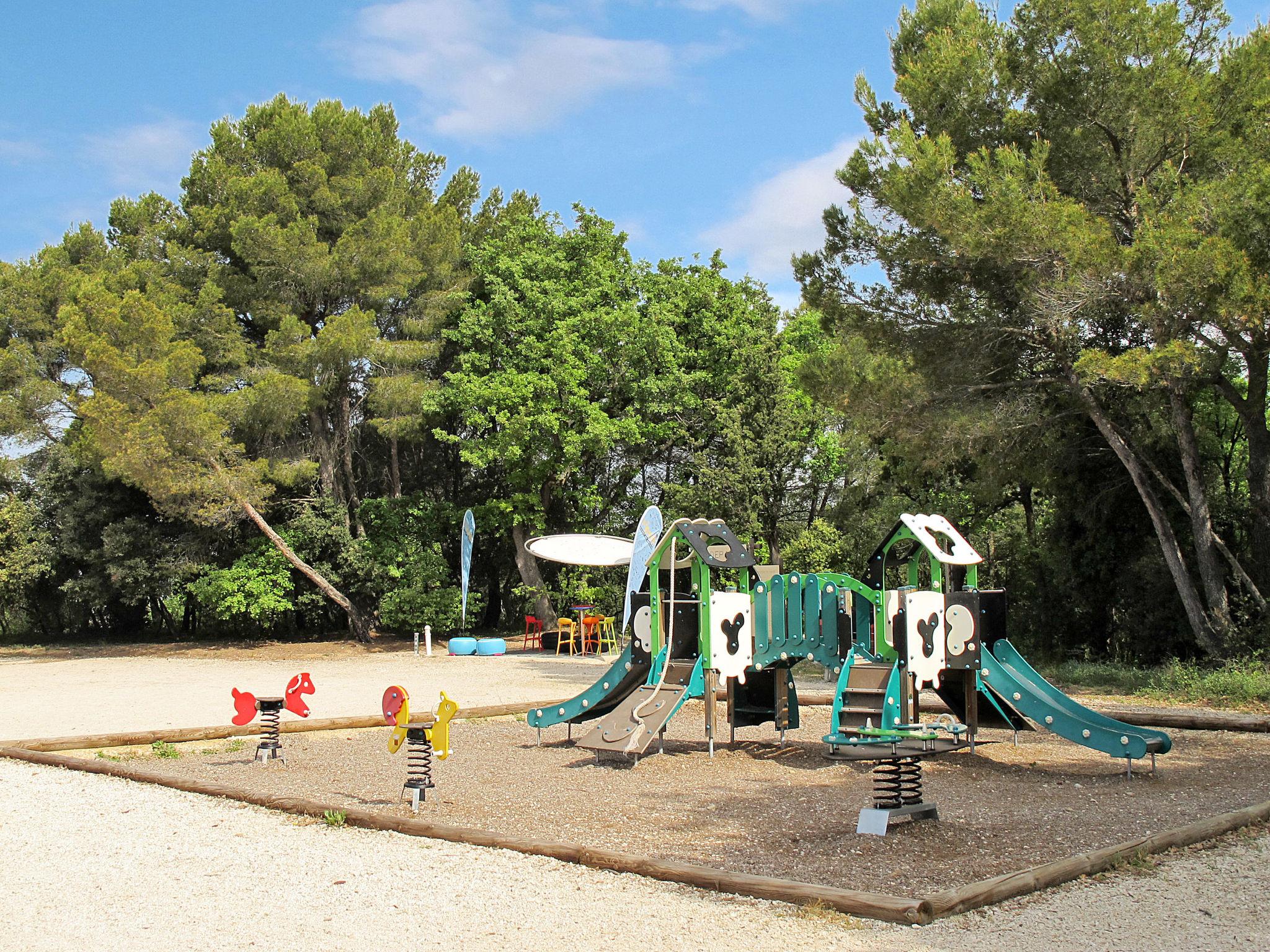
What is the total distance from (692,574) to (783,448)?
1223 cm

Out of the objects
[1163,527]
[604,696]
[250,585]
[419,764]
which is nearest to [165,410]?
[250,585]

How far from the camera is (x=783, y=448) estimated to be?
21.9 m

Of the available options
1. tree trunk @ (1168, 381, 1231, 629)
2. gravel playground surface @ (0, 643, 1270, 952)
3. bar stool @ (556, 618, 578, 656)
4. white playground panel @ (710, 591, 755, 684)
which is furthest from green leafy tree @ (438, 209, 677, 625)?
gravel playground surface @ (0, 643, 1270, 952)

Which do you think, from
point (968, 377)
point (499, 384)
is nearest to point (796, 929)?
point (968, 377)

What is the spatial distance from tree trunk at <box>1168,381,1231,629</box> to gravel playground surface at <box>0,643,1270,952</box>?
6.63 meters

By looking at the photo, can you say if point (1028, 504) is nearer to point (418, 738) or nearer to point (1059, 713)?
point (1059, 713)

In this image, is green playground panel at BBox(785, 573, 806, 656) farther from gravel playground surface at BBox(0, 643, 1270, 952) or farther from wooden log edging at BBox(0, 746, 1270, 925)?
wooden log edging at BBox(0, 746, 1270, 925)

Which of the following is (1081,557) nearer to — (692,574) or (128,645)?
(692,574)

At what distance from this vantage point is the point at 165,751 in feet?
31.0

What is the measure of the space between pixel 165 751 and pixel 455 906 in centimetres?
596

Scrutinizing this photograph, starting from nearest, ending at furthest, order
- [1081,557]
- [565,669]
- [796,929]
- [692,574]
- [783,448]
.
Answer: [796,929] < [692,574] < [1081,557] < [565,669] < [783,448]

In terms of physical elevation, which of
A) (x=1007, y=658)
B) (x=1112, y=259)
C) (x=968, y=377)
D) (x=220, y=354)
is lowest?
(x=1007, y=658)

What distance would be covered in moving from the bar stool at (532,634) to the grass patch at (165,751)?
13862 millimetres

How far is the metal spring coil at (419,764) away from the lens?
658cm
